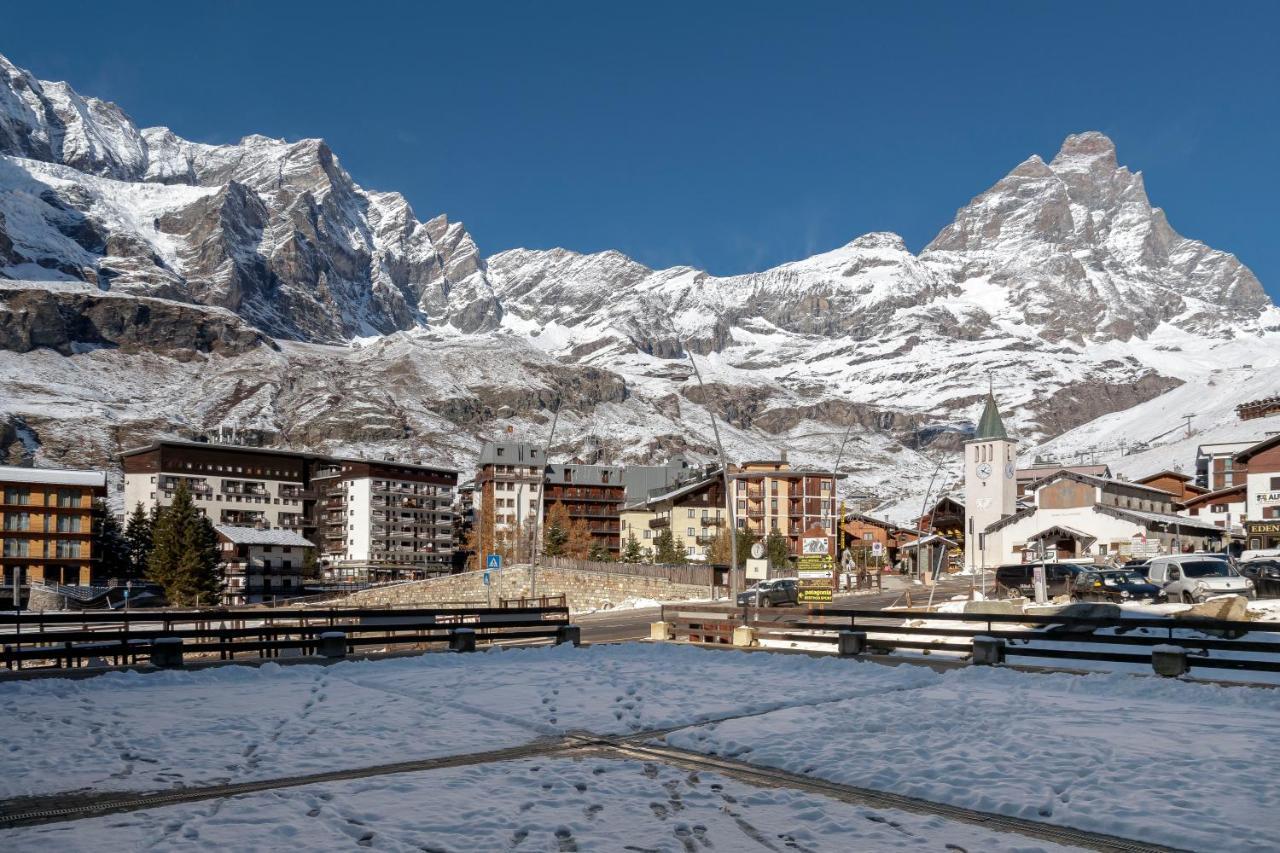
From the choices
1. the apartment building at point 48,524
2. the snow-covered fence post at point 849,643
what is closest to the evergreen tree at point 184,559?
the apartment building at point 48,524

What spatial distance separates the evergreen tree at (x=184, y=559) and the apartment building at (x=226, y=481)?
4558 cm

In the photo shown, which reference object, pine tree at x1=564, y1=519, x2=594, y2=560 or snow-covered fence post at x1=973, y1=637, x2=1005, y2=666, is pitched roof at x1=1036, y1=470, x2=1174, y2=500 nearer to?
pine tree at x1=564, y1=519, x2=594, y2=560

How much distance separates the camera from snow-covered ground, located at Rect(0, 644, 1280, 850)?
10.9 m

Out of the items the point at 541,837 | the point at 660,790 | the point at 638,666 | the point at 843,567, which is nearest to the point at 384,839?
the point at 541,837

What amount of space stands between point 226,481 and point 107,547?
3217 cm

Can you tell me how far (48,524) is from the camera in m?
106

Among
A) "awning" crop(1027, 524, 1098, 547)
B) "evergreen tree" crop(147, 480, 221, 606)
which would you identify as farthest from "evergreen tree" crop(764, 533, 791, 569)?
"evergreen tree" crop(147, 480, 221, 606)

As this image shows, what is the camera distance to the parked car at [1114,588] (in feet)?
141

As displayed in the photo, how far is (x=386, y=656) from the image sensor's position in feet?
87.0

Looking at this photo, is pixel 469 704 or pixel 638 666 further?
pixel 638 666

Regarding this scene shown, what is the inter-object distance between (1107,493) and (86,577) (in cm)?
10120

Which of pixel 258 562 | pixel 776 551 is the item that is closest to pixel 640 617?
pixel 776 551

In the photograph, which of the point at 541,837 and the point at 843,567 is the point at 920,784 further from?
the point at 843,567

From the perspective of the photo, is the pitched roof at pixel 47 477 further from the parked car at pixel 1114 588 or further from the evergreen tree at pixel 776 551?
the parked car at pixel 1114 588
